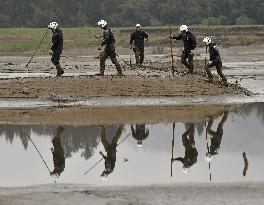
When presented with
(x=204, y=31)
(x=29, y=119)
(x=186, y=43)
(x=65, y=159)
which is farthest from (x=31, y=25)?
(x=65, y=159)

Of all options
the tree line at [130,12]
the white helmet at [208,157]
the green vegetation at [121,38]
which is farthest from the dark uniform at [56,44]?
the tree line at [130,12]

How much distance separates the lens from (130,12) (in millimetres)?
90188

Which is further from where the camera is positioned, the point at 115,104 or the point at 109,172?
the point at 115,104

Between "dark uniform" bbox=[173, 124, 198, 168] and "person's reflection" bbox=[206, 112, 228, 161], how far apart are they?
30cm

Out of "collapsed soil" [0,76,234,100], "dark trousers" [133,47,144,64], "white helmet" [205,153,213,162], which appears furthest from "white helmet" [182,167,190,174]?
"dark trousers" [133,47,144,64]

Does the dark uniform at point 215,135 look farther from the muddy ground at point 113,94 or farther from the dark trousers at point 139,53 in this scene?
the dark trousers at point 139,53

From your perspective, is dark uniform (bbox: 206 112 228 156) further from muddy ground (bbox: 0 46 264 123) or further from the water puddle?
muddy ground (bbox: 0 46 264 123)

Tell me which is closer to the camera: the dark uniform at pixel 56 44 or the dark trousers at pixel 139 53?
the dark uniform at pixel 56 44

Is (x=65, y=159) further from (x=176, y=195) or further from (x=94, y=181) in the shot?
(x=176, y=195)

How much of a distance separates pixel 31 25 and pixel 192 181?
260ft

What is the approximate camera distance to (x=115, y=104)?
2175 centimetres

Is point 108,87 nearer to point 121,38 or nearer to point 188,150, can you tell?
point 188,150

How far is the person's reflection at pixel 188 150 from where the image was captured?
13.6 meters

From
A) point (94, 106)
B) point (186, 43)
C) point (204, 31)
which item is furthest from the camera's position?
point (204, 31)
